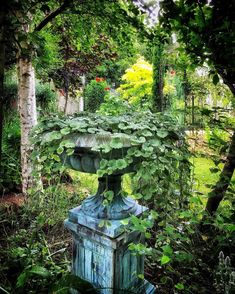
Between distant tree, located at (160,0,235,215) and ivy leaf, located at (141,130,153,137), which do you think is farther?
ivy leaf, located at (141,130,153,137)

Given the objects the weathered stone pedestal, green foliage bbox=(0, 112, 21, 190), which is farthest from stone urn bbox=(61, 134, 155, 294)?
green foliage bbox=(0, 112, 21, 190)

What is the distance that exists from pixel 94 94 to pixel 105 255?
35.3 ft

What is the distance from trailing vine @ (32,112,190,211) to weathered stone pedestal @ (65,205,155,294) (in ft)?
1.14


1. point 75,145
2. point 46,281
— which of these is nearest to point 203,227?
point 46,281

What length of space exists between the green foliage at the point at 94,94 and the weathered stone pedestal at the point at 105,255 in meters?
10.2

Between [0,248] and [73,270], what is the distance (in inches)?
29.4

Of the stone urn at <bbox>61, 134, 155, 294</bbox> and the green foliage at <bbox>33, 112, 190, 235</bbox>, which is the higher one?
the green foliage at <bbox>33, 112, 190, 235</bbox>

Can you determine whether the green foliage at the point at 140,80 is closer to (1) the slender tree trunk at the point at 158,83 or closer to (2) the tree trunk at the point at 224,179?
(1) the slender tree trunk at the point at 158,83

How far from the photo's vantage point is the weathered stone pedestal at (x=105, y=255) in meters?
1.59

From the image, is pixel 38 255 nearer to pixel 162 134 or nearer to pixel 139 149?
pixel 139 149

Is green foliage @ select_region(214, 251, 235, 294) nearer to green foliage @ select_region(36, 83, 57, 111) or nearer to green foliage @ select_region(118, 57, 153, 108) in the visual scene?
green foliage @ select_region(36, 83, 57, 111)

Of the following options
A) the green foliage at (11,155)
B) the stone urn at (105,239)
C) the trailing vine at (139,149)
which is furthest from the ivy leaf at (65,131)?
the green foliage at (11,155)

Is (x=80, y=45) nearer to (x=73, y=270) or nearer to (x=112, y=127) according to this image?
(x=112, y=127)

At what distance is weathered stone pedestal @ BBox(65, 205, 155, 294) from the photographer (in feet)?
5.21
